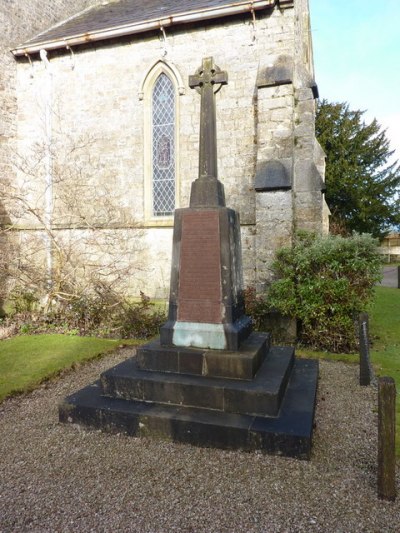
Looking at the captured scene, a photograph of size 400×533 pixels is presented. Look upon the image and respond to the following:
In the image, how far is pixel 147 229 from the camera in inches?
427

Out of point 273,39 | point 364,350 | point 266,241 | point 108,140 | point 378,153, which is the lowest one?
point 364,350

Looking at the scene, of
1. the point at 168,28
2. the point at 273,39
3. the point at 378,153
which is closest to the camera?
the point at 273,39

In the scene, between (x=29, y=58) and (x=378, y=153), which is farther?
(x=378, y=153)

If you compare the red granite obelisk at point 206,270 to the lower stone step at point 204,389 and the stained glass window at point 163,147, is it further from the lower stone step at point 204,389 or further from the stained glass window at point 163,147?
the stained glass window at point 163,147

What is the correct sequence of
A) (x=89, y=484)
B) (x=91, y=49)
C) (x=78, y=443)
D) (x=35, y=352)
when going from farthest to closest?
1. (x=91, y=49)
2. (x=35, y=352)
3. (x=78, y=443)
4. (x=89, y=484)

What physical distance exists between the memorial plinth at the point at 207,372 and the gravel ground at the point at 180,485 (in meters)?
0.17

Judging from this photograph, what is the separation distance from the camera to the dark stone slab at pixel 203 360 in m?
4.21

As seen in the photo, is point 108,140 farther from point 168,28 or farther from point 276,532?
point 276,532

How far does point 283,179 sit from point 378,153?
22.5 metres

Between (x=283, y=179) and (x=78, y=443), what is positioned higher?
(x=283, y=179)

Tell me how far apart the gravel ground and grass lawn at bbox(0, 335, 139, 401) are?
1238 millimetres

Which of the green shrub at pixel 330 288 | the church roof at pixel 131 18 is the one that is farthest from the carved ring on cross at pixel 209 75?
the church roof at pixel 131 18

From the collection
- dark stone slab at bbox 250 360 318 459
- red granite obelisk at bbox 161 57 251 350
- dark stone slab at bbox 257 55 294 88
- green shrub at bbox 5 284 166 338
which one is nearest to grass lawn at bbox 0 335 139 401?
green shrub at bbox 5 284 166 338

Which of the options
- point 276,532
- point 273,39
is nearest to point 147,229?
point 273,39
